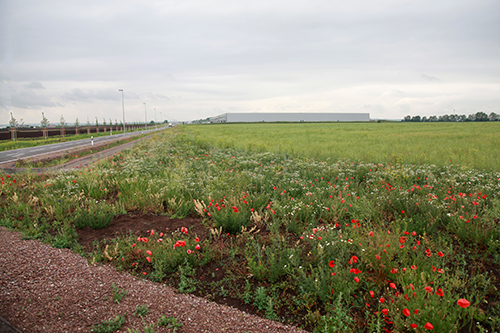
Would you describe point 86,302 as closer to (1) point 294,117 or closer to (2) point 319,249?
(2) point 319,249

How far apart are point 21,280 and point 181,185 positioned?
3.76m

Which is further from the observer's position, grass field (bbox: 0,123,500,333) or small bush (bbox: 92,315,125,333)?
grass field (bbox: 0,123,500,333)

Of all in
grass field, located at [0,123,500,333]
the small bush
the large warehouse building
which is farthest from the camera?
the large warehouse building

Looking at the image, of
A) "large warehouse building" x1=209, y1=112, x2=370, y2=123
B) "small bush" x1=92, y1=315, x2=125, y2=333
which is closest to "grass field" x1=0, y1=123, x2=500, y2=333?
"small bush" x1=92, y1=315, x2=125, y2=333

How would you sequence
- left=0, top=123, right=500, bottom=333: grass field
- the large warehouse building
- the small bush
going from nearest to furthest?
the small bush, left=0, top=123, right=500, bottom=333: grass field, the large warehouse building

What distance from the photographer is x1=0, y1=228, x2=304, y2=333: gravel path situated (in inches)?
111

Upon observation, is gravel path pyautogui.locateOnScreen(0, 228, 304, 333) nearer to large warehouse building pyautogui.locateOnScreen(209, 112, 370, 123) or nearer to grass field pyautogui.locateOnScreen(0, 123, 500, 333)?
grass field pyautogui.locateOnScreen(0, 123, 500, 333)

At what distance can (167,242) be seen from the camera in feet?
14.4

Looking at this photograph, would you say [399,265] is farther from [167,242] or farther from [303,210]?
[167,242]

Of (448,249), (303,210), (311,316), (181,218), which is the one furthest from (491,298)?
(181,218)

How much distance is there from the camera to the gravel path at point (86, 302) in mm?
2830

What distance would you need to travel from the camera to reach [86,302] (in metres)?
3.15

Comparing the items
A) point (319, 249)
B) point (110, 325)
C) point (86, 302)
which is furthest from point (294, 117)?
point (110, 325)

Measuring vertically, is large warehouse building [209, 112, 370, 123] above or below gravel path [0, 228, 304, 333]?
above
